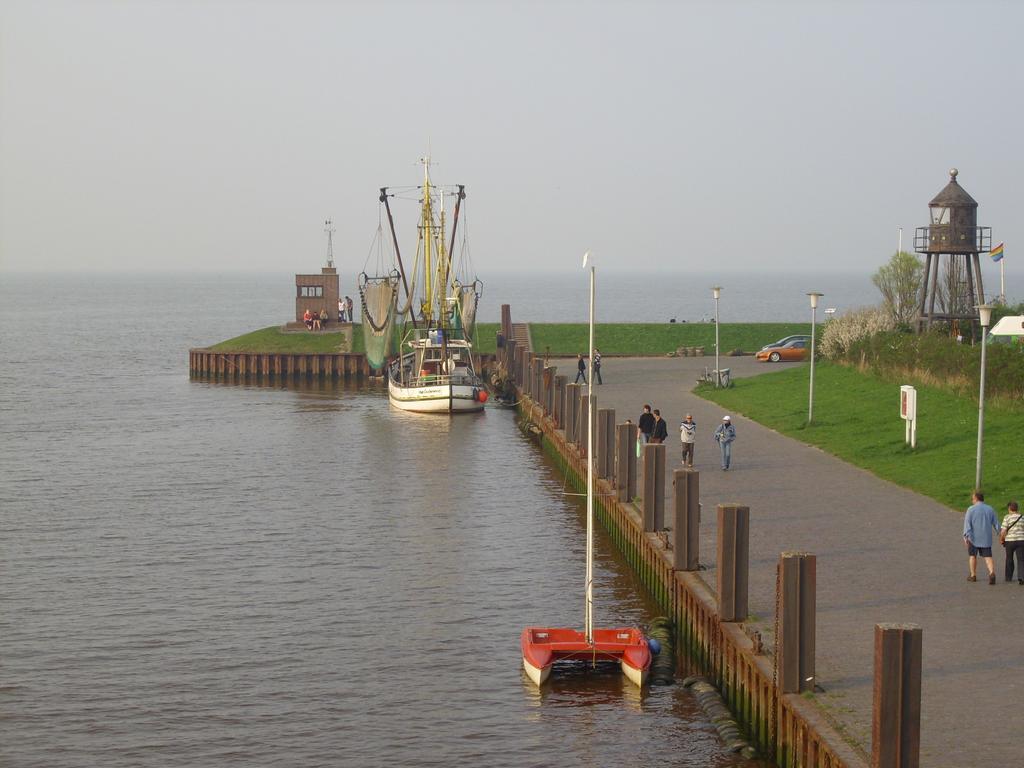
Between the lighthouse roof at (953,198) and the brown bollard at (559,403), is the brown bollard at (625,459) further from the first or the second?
the lighthouse roof at (953,198)

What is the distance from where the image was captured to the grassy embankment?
7531 centimetres

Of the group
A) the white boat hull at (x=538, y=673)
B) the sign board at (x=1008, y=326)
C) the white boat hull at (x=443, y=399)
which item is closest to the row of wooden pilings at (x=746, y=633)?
the white boat hull at (x=538, y=673)

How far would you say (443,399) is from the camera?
190 ft

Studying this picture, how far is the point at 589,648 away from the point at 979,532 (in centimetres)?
610

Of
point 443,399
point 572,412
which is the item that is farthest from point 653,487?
point 443,399

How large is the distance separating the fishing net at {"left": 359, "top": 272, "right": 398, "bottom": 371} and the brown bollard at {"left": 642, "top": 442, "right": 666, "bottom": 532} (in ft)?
134

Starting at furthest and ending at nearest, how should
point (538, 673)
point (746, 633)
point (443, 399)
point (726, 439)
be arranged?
point (443, 399), point (726, 439), point (538, 673), point (746, 633)

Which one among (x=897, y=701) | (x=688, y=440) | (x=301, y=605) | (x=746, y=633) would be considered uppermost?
(x=688, y=440)

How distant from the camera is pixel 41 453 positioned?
154 ft

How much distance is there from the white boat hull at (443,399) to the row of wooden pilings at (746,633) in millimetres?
26079

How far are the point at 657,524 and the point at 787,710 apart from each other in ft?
33.5

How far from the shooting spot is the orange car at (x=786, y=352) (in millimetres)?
65500

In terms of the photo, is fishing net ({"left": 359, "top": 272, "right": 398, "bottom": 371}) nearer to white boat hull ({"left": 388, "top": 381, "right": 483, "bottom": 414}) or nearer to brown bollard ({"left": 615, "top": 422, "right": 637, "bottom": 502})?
white boat hull ({"left": 388, "top": 381, "right": 483, "bottom": 414})

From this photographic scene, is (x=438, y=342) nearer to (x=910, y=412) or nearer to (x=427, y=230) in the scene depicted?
(x=427, y=230)
